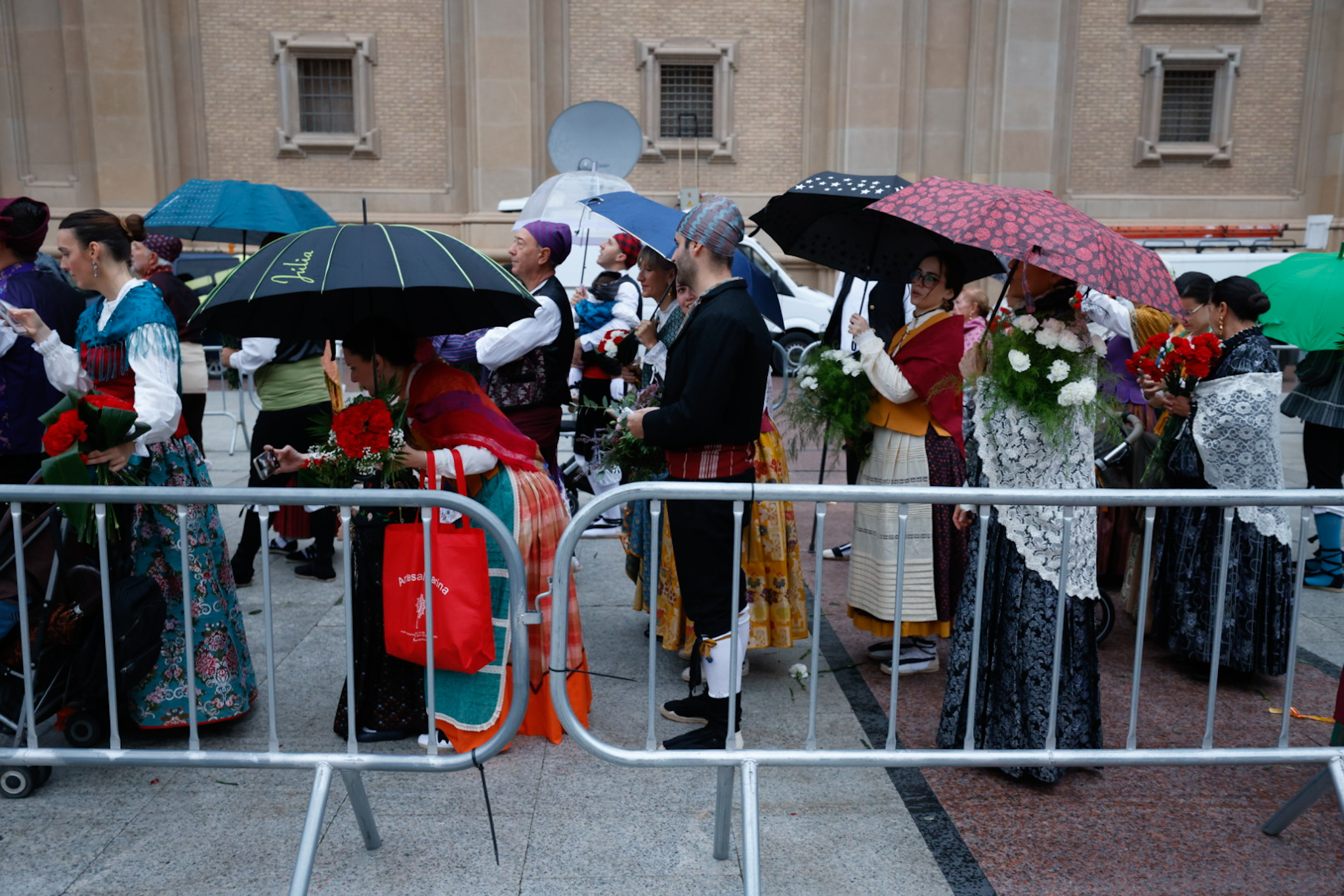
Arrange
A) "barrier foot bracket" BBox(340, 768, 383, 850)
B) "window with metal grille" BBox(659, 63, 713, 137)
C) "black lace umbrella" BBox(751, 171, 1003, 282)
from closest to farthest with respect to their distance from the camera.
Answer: "barrier foot bracket" BBox(340, 768, 383, 850), "black lace umbrella" BBox(751, 171, 1003, 282), "window with metal grille" BBox(659, 63, 713, 137)

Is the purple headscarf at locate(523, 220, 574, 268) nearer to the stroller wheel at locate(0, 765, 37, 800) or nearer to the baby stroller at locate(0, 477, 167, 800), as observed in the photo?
the baby stroller at locate(0, 477, 167, 800)

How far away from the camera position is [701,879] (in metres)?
3.10

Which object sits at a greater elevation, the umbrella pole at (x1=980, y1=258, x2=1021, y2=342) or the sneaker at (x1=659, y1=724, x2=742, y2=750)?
the umbrella pole at (x1=980, y1=258, x2=1021, y2=342)

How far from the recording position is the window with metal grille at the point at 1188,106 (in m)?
21.8

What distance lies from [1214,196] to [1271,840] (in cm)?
2161

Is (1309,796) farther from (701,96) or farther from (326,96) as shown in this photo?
(326,96)

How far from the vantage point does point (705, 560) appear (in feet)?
12.3

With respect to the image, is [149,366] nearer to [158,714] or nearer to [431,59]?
[158,714]

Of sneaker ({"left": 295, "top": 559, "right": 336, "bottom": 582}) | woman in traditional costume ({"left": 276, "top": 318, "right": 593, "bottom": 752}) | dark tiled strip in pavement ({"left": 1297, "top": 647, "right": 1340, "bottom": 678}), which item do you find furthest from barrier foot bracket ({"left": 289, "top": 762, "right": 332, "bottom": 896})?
dark tiled strip in pavement ({"left": 1297, "top": 647, "right": 1340, "bottom": 678})

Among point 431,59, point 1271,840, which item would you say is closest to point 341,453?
point 1271,840

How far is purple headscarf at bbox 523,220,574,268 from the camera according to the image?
16.2 feet

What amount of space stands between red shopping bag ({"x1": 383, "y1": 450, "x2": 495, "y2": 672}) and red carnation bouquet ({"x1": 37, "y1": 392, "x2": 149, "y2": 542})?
1031mm

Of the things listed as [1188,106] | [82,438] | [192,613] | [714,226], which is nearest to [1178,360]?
[714,226]

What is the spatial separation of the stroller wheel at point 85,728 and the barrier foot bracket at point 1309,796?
408 centimetres
